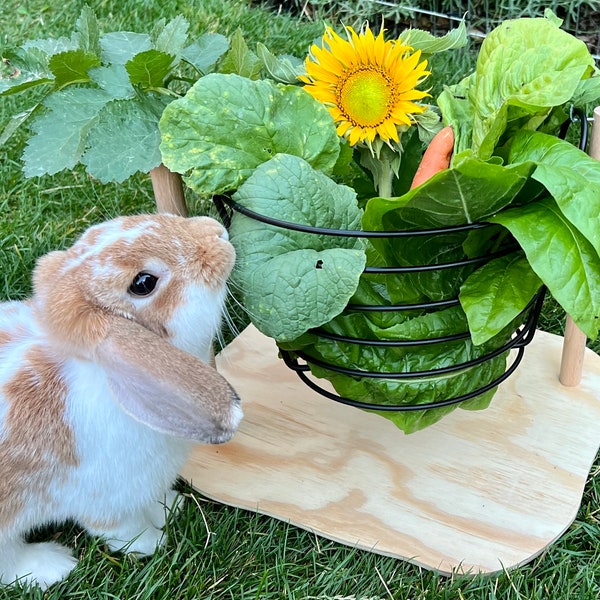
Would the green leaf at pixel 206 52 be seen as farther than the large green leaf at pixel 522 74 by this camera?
Yes

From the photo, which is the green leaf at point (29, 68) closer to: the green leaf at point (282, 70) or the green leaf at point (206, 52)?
the green leaf at point (206, 52)

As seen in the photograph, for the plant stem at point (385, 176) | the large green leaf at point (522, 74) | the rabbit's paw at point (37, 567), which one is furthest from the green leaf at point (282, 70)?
the rabbit's paw at point (37, 567)

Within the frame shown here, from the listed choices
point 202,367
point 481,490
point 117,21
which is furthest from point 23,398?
point 117,21

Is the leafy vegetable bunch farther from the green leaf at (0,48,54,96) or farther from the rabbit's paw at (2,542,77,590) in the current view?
the rabbit's paw at (2,542,77,590)

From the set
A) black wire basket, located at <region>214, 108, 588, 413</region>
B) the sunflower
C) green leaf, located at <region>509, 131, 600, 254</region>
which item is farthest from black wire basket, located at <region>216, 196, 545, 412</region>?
the sunflower

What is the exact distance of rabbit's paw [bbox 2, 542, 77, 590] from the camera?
62.7 inches

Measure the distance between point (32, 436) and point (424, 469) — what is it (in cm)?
85

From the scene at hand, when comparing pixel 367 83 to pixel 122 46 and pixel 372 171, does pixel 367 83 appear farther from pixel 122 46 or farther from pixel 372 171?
pixel 122 46

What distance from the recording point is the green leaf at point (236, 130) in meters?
1.48

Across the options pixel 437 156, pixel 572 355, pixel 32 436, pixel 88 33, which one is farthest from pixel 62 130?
pixel 572 355

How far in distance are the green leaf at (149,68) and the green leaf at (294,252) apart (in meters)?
0.29

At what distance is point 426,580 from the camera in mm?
1609

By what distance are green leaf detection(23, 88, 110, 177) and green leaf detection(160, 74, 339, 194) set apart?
18 centimetres

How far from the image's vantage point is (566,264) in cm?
131
